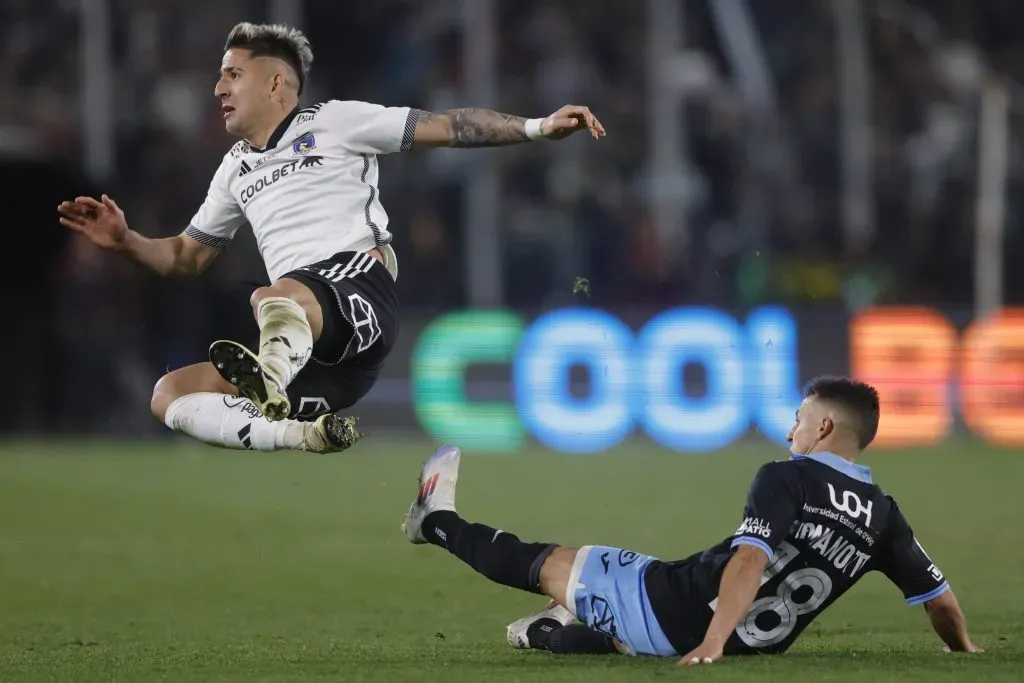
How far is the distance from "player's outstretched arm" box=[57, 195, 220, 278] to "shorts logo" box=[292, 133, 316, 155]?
31.8 inches

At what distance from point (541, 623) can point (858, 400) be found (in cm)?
155

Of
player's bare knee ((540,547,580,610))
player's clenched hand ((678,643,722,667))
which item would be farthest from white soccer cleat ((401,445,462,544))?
player's clenched hand ((678,643,722,667))

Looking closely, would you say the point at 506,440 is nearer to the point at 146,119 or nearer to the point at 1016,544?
the point at 146,119

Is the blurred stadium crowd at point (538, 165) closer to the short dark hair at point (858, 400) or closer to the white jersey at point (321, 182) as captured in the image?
the white jersey at point (321, 182)

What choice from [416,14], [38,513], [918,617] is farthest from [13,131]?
[918,617]

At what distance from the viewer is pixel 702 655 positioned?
5.70 m

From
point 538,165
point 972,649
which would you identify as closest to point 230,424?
point 972,649

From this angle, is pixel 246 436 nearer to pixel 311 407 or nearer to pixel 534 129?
pixel 311 407

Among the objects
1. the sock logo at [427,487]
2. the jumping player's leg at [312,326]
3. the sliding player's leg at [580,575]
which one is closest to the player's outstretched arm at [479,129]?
the jumping player's leg at [312,326]

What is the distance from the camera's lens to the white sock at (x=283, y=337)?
6.50 metres

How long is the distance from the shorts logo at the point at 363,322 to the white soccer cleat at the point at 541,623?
1325 millimetres

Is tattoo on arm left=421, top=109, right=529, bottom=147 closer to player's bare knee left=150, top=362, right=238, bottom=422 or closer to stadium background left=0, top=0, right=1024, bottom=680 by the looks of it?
player's bare knee left=150, top=362, right=238, bottom=422

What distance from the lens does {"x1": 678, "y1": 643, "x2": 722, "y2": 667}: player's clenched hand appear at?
5.68 meters

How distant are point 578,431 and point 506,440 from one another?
78cm
